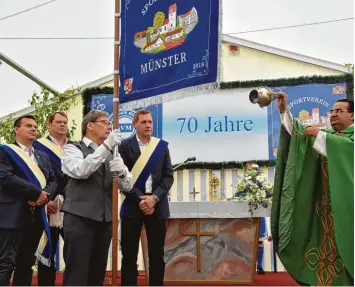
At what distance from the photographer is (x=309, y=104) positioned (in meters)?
8.19

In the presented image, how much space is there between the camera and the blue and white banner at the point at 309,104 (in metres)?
8.14

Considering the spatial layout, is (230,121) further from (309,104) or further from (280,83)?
(309,104)

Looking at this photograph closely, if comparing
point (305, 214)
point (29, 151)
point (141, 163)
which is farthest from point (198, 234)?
point (29, 151)

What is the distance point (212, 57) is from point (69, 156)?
1.21 meters

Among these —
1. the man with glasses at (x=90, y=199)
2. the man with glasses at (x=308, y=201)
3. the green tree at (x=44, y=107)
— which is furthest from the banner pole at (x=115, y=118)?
the green tree at (x=44, y=107)

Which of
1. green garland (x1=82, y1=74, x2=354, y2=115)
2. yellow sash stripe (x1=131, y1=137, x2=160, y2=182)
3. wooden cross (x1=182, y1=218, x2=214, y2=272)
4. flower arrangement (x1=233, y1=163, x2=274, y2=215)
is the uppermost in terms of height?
green garland (x1=82, y1=74, x2=354, y2=115)

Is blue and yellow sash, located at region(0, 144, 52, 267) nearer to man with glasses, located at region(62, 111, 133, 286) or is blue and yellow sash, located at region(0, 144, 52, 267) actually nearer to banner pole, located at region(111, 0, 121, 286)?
man with glasses, located at region(62, 111, 133, 286)

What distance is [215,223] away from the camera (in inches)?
221

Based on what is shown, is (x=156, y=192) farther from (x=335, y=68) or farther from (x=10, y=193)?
(x=335, y=68)

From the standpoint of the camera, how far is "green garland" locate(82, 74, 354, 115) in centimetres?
812

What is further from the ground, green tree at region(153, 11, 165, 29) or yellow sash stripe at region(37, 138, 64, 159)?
green tree at region(153, 11, 165, 29)

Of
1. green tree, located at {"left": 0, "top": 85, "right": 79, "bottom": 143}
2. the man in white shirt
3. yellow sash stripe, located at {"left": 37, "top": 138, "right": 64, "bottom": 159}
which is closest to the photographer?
the man in white shirt

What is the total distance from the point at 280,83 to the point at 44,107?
3.33 m

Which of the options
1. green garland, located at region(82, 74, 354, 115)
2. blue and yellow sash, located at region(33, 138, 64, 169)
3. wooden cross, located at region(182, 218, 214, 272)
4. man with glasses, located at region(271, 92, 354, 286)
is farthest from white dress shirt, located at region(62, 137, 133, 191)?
green garland, located at region(82, 74, 354, 115)
